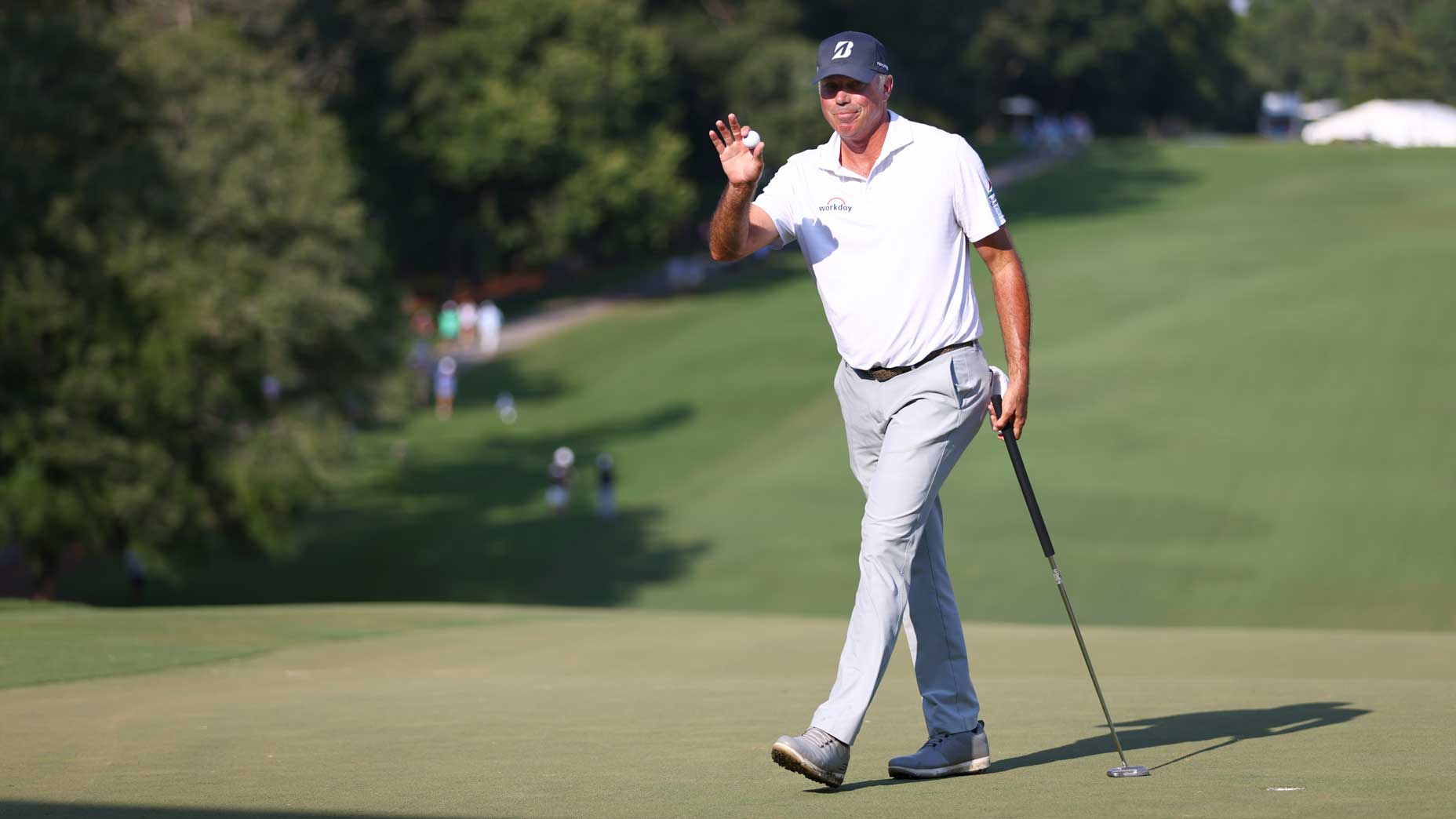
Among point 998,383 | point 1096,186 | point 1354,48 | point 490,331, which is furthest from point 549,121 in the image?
point 1354,48

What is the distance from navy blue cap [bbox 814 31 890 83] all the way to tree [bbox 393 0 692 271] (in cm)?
4626

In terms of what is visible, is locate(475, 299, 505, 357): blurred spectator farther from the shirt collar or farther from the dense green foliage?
the dense green foliage

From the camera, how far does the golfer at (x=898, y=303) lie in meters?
5.78

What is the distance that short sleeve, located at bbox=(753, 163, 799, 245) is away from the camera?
6109 mm

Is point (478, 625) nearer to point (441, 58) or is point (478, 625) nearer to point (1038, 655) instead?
point (1038, 655)

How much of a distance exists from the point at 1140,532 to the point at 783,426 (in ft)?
40.9

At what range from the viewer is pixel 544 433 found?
41219mm

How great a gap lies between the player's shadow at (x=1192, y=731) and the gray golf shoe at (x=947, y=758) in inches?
1.8

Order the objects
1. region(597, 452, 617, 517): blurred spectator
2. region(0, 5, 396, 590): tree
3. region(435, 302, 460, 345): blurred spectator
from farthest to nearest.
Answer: region(435, 302, 460, 345): blurred spectator → region(597, 452, 617, 517): blurred spectator → region(0, 5, 396, 590): tree

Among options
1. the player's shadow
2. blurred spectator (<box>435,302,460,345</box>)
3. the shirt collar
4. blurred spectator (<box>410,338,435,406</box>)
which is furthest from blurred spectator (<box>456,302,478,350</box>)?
the shirt collar

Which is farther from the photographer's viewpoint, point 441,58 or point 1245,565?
point 441,58

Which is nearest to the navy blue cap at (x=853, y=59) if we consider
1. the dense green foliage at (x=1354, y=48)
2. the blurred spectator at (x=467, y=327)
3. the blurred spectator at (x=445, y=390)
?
the blurred spectator at (x=445, y=390)

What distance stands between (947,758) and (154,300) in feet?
76.5

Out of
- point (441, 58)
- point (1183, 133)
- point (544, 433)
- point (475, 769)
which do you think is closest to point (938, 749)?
point (475, 769)
